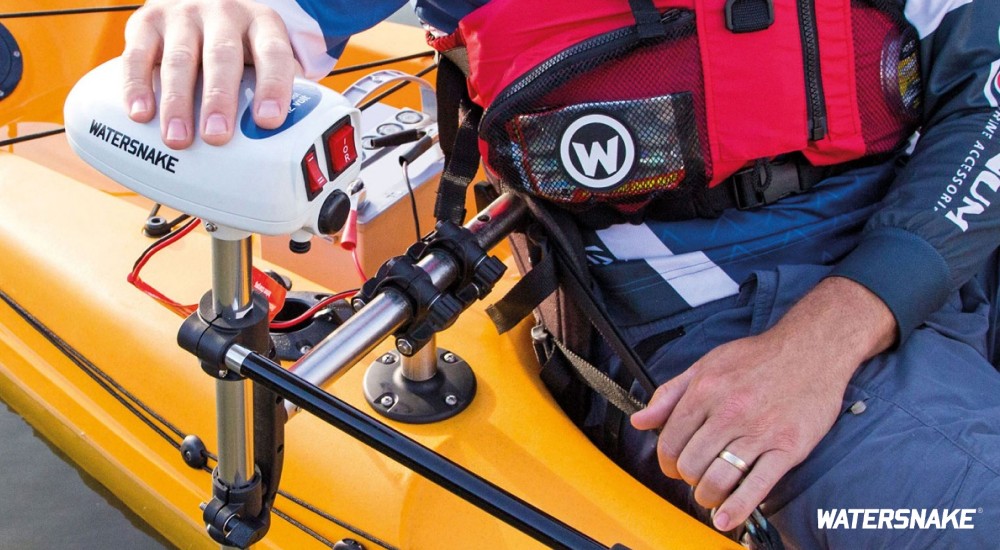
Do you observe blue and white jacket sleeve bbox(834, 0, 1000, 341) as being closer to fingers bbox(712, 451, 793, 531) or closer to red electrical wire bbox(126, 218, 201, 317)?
fingers bbox(712, 451, 793, 531)

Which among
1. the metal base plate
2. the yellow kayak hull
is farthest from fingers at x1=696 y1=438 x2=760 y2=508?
the metal base plate

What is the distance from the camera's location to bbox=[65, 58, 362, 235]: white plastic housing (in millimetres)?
668

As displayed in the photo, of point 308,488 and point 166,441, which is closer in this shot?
point 308,488

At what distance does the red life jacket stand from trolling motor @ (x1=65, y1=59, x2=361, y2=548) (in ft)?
1.08

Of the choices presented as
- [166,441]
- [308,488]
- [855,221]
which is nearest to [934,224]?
[855,221]

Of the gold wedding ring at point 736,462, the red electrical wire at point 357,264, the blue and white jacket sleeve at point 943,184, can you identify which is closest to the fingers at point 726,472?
the gold wedding ring at point 736,462

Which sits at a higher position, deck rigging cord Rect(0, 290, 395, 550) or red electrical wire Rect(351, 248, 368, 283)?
red electrical wire Rect(351, 248, 368, 283)

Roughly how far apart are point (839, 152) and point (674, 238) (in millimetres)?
213

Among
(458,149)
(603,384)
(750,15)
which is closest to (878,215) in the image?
(750,15)

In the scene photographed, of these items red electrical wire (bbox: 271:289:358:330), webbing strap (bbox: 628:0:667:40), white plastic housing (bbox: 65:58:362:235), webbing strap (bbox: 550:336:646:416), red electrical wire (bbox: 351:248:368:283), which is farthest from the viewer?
red electrical wire (bbox: 351:248:368:283)

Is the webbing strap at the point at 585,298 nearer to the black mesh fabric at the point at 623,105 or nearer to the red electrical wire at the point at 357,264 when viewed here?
the black mesh fabric at the point at 623,105

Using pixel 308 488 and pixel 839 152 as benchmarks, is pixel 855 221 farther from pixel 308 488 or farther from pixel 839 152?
pixel 308 488

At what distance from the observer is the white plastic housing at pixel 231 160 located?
668 mm

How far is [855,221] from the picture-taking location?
113 centimetres
